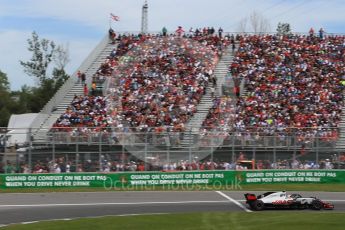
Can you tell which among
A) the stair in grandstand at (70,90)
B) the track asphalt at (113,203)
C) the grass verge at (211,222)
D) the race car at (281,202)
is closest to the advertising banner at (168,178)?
the track asphalt at (113,203)

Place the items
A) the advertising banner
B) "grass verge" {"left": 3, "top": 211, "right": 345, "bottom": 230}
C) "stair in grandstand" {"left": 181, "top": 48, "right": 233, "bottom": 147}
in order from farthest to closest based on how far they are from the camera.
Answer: "stair in grandstand" {"left": 181, "top": 48, "right": 233, "bottom": 147}
the advertising banner
"grass verge" {"left": 3, "top": 211, "right": 345, "bottom": 230}

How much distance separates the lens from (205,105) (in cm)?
3712

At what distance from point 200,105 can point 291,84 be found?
9.09 m

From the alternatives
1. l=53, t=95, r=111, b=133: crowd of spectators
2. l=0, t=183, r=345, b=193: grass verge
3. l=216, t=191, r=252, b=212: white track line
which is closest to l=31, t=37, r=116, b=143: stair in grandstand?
l=53, t=95, r=111, b=133: crowd of spectators

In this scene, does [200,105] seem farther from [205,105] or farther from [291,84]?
[291,84]

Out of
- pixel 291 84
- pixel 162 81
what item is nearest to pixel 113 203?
pixel 162 81

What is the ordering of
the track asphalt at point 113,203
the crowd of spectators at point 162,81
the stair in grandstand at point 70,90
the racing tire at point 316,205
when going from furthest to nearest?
the stair in grandstand at point 70,90
the crowd of spectators at point 162,81
the racing tire at point 316,205
the track asphalt at point 113,203

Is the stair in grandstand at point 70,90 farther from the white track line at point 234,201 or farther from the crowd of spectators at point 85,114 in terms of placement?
the white track line at point 234,201

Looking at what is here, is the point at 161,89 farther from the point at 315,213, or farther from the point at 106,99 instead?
Answer: the point at 315,213

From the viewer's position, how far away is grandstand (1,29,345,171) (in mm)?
32719

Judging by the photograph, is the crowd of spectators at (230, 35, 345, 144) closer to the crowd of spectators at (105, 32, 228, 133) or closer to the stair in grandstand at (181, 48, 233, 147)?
the stair in grandstand at (181, 48, 233, 147)

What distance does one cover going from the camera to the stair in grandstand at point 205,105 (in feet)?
108

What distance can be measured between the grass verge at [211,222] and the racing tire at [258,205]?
1.02 metres

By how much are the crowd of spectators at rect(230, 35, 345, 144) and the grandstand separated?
7 centimetres
